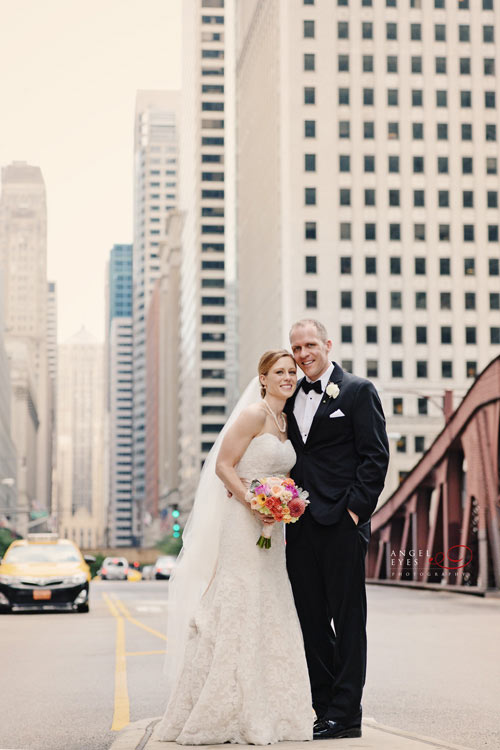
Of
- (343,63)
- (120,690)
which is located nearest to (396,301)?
(343,63)

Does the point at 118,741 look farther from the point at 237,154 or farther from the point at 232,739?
the point at 237,154

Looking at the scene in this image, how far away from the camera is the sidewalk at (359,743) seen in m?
5.64

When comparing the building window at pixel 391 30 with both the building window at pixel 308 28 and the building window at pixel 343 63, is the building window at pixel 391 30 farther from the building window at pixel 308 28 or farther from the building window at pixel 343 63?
the building window at pixel 308 28

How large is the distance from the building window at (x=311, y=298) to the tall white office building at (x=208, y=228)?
3871 centimetres

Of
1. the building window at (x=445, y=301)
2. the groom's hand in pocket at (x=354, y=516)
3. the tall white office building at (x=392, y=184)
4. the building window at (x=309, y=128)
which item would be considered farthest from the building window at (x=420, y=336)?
the groom's hand in pocket at (x=354, y=516)

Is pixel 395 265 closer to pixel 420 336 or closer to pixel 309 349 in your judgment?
pixel 420 336

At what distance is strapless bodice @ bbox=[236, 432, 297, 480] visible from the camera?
6.32 metres

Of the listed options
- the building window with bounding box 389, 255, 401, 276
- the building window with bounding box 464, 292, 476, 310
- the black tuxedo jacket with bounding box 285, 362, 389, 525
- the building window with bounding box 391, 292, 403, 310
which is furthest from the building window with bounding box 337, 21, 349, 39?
the black tuxedo jacket with bounding box 285, 362, 389, 525

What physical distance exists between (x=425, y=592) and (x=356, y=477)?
2477 centimetres

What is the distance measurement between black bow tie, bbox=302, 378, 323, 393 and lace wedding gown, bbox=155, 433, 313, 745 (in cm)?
34

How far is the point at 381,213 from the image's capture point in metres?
90.9

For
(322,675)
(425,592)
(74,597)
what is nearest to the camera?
(322,675)

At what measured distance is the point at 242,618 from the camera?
612 centimetres

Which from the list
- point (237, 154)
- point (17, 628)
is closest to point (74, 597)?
point (17, 628)
